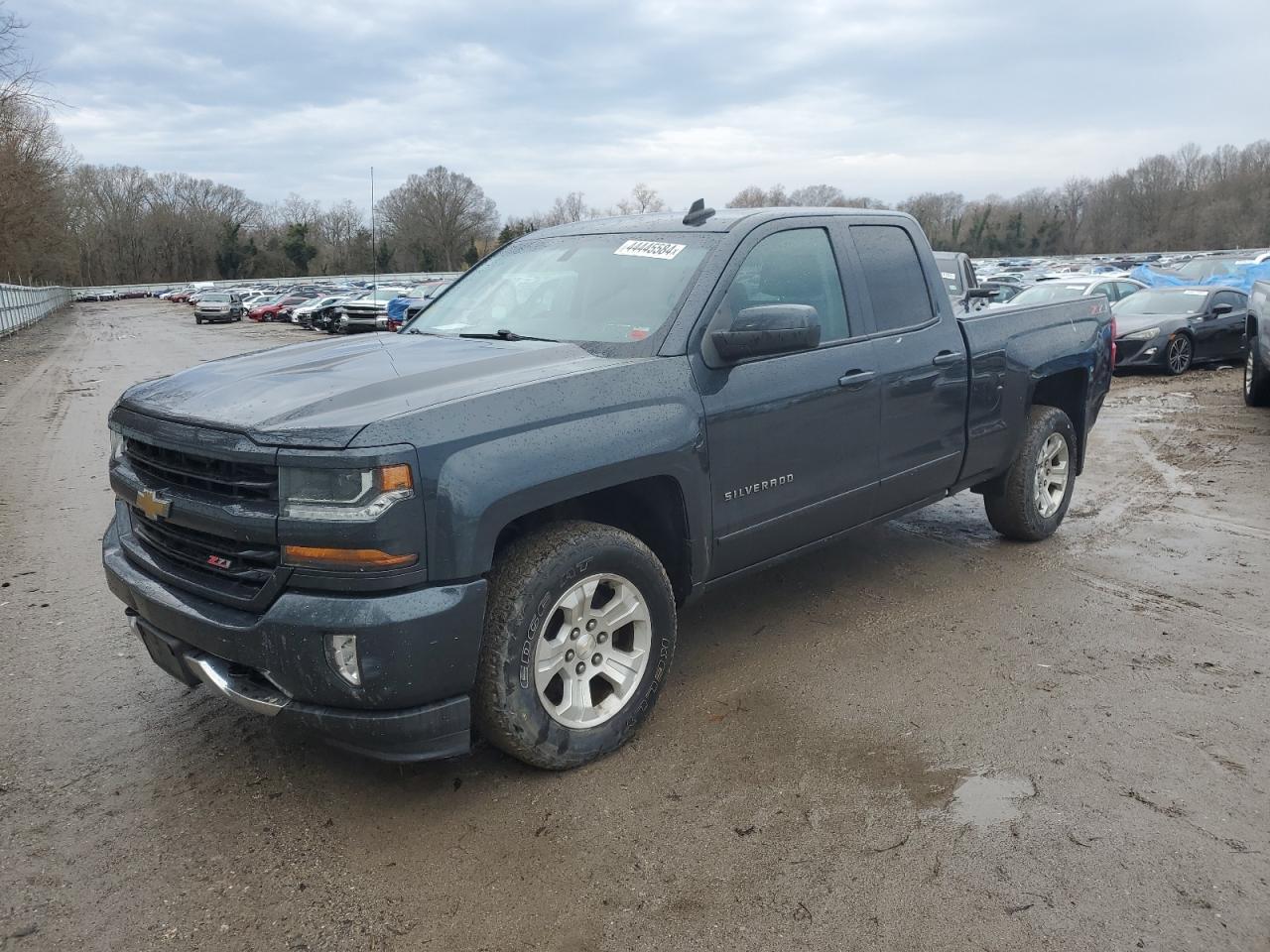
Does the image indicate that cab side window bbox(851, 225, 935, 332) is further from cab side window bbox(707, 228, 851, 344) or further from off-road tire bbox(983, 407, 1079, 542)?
off-road tire bbox(983, 407, 1079, 542)

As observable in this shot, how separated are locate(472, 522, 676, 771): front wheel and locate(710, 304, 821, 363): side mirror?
0.81 m

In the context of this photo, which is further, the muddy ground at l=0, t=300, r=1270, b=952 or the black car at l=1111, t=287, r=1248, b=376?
the black car at l=1111, t=287, r=1248, b=376

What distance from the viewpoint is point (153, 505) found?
3.19 m

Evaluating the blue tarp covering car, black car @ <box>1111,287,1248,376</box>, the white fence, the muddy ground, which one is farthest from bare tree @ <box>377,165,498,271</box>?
the muddy ground

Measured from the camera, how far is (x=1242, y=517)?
6672mm

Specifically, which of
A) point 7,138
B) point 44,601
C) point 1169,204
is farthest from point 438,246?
point 44,601

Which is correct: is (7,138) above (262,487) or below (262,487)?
above

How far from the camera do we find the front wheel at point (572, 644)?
3068 millimetres

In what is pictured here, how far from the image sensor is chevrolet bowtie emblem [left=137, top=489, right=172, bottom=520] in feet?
10.3

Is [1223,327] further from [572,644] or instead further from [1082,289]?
[572,644]

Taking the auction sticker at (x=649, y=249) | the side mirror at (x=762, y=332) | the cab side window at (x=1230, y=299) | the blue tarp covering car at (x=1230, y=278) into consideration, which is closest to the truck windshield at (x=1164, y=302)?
the cab side window at (x=1230, y=299)

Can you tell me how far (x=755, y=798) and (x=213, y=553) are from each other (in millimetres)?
1932

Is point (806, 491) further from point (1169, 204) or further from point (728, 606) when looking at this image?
point (1169, 204)

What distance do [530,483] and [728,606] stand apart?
2300mm
